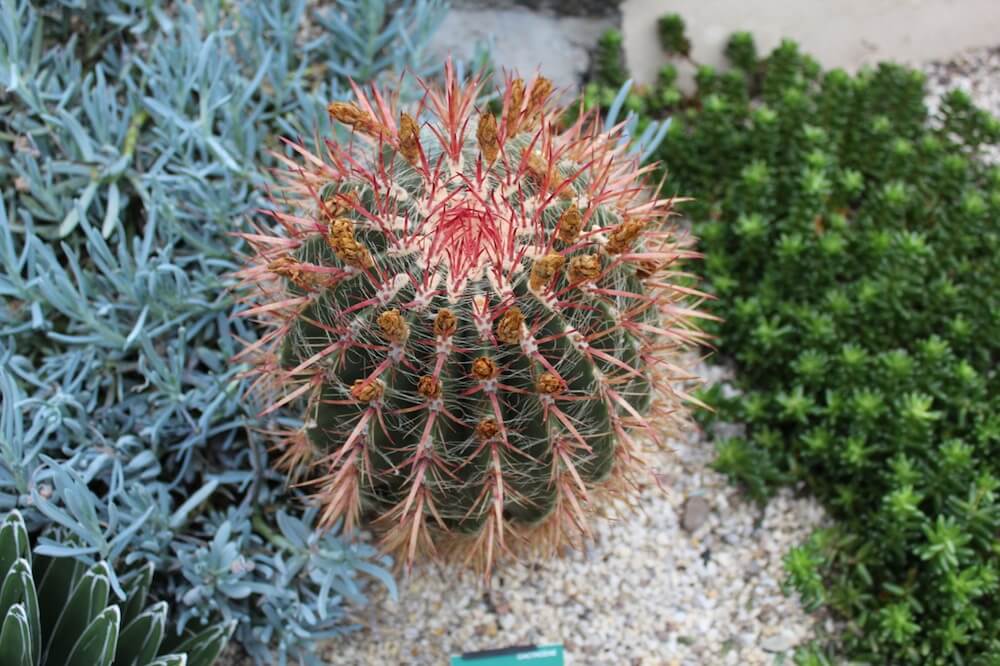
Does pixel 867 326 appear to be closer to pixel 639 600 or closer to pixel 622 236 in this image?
pixel 639 600

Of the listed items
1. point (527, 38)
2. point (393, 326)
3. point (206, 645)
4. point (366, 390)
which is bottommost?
point (206, 645)

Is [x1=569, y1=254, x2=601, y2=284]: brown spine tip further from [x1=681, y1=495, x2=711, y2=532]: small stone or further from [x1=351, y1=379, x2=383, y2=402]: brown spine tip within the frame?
[x1=681, y1=495, x2=711, y2=532]: small stone

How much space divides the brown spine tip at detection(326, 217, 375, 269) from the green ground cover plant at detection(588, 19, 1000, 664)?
4.34 feet

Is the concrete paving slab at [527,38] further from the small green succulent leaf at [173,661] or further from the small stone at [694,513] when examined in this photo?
the small green succulent leaf at [173,661]

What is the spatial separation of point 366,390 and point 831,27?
293 cm

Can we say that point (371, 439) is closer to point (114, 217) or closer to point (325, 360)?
point (325, 360)

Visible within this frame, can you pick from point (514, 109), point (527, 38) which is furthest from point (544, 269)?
point (527, 38)

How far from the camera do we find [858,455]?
245 cm

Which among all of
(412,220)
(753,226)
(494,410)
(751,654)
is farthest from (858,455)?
(412,220)

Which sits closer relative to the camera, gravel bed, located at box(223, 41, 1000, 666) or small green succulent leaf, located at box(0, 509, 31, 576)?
small green succulent leaf, located at box(0, 509, 31, 576)

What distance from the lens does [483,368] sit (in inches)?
61.1

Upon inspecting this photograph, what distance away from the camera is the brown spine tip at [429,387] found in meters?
1.57

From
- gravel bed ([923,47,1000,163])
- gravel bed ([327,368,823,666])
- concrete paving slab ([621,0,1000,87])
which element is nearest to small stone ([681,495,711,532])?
gravel bed ([327,368,823,666])

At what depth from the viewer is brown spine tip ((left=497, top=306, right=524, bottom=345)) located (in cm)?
151
